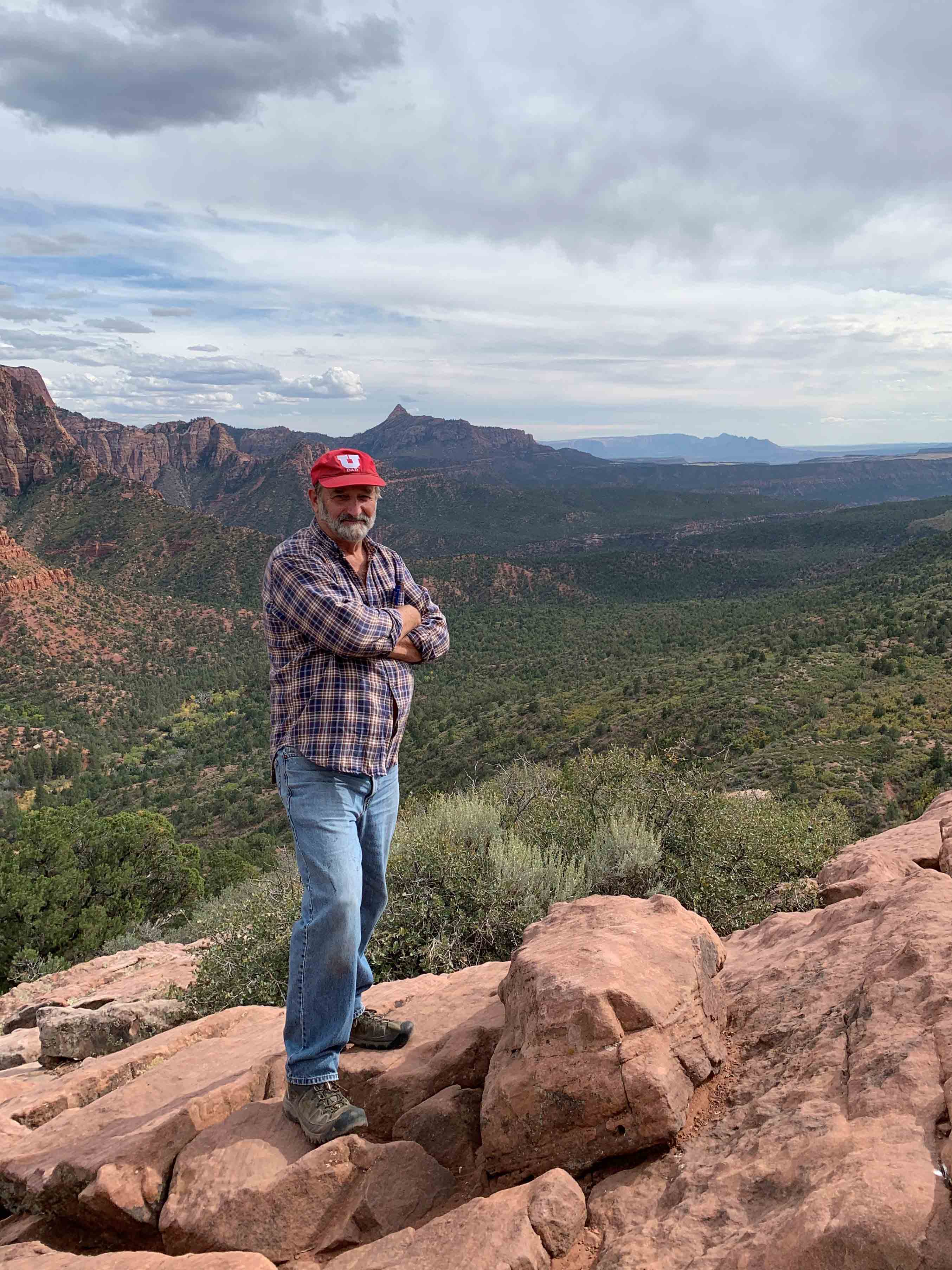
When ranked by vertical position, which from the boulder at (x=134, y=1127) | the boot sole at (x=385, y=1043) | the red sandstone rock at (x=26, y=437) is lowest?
the boulder at (x=134, y=1127)

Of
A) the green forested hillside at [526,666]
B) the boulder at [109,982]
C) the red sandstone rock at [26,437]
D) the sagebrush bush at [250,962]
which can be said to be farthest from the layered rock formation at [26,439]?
the sagebrush bush at [250,962]

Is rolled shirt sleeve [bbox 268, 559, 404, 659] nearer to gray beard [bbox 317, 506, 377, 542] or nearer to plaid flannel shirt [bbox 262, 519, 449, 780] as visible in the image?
plaid flannel shirt [bbox 262, 519, 449, 780]

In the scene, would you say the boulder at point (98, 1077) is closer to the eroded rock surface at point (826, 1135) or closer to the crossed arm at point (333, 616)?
the crossed arm at point (333, 616)

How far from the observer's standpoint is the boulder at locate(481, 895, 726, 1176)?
303 cm

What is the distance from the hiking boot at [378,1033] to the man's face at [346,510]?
8.55 ft

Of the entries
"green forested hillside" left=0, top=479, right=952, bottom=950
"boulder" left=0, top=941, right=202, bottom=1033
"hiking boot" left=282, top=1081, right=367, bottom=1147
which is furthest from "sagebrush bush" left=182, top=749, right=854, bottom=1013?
"green forested hillside" left=0, top=479, right=952, bottom=950

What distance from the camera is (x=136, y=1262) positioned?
2787mm

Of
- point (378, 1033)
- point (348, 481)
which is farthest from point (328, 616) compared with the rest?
point (378, 1033)

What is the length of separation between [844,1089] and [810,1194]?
659 mm

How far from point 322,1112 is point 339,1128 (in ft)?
0.34

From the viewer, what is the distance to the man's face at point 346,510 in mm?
3771

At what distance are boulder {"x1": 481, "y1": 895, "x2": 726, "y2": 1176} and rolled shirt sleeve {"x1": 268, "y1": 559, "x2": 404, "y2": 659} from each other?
1.71 m

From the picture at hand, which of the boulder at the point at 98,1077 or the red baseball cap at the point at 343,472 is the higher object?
the red baseball cap at the point at 343,472

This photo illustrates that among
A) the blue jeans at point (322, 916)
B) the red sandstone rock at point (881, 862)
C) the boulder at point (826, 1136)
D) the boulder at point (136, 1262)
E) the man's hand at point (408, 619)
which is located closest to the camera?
the boulder at point (826, 1136)
